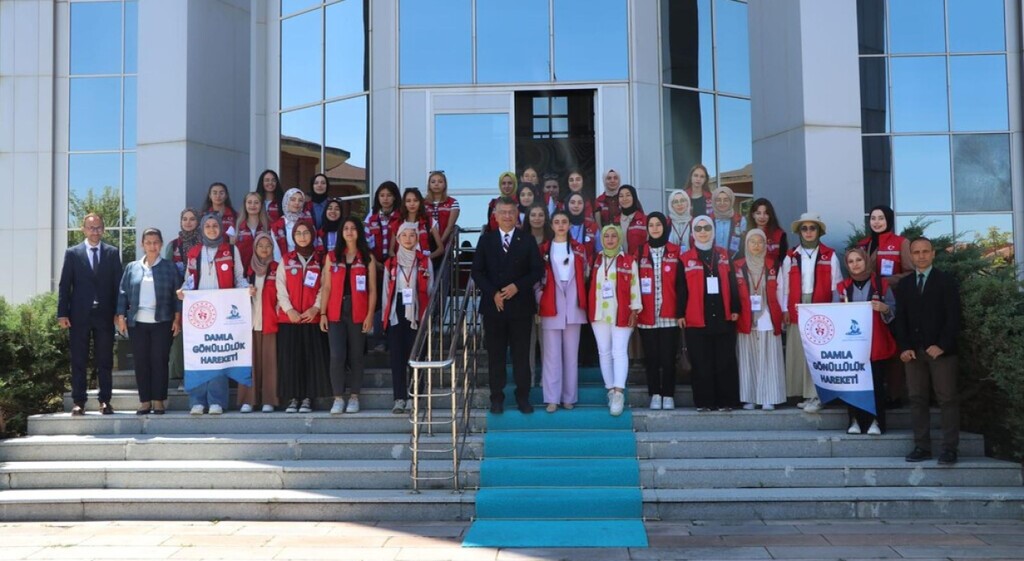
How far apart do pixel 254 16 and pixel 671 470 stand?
10436mm

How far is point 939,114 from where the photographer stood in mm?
14961

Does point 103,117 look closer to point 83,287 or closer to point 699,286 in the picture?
point 83,287

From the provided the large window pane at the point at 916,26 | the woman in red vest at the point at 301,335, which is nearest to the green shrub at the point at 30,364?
the woman in red vest at the point at 301,335

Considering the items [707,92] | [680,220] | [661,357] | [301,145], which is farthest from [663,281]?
[301,145]

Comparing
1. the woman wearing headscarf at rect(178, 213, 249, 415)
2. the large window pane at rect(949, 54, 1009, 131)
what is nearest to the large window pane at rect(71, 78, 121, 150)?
the woman wearing headscarf at rect(178, 213, 249, 415)

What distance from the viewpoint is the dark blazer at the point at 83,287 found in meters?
9.58

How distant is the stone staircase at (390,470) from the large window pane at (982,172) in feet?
24.8

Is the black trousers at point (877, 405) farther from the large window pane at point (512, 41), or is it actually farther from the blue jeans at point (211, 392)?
the large window pane at point (512, 41)

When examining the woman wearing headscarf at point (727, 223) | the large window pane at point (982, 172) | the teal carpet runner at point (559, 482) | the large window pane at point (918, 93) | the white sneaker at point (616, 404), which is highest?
the large window pane at point (918, 93)

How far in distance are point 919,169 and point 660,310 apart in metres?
8.16

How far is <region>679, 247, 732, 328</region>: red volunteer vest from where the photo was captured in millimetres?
8898

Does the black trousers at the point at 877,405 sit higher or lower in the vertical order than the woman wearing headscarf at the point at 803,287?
lower

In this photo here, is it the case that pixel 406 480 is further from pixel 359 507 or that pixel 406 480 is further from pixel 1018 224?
pixel 1018 224

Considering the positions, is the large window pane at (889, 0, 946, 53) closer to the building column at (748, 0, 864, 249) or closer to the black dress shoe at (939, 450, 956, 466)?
the building column at (748, 0, 864, 249)
